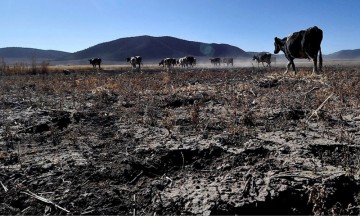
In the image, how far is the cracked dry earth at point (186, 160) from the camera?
3348 mm

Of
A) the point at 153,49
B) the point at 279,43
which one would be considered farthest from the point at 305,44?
the point at 153,49

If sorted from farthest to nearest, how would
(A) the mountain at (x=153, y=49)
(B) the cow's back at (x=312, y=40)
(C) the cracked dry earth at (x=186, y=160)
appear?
(A) the mountain at (x=153, y=49), (B) the cow's back at (x=312, y=40), (C) the cracked dry earth at (x=186, y=160)

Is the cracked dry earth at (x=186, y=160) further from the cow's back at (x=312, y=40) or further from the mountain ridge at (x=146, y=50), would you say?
the mountain ridge at (x=146, y=50)

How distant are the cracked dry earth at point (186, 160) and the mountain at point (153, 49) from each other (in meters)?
142

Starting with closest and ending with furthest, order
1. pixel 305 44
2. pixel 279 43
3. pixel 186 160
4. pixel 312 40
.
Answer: pixel 186 160 < pixel 312 40 < pixel 305 44 < pixel 279 43

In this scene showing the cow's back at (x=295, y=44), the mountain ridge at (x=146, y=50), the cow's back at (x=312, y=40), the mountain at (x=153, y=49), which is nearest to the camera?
the cow's back at (x=312, y=40)

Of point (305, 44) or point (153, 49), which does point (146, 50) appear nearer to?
point (153, 49)

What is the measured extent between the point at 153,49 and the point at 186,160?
156910mm

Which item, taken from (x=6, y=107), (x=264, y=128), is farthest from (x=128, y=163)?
(x=6, y=107)

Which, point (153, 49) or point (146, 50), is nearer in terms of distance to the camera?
point (146, 50)

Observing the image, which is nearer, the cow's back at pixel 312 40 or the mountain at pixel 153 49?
the cow's back at pixel 312 40

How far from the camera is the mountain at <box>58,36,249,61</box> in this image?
6062 inches

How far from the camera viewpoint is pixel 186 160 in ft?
14.4

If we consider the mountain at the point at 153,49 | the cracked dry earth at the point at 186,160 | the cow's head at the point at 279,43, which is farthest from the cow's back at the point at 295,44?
the mountain at the point at 153,49
